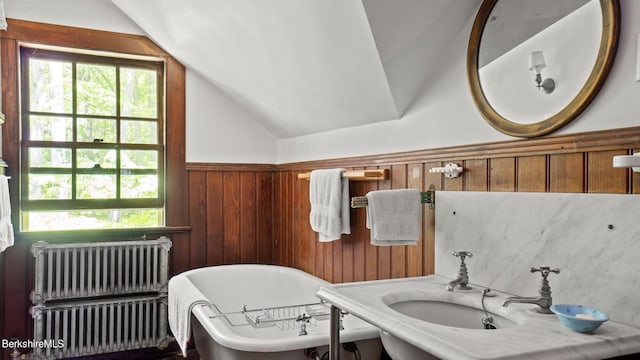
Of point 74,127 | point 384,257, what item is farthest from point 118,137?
point 384,257

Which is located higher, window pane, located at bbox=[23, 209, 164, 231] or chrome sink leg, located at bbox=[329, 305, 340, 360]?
window pane, located at bbox=[23, 209, 164, 231]

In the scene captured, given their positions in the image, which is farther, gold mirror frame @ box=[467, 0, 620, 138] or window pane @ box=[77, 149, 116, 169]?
window pane @ box=[77, 149, 116, 169]

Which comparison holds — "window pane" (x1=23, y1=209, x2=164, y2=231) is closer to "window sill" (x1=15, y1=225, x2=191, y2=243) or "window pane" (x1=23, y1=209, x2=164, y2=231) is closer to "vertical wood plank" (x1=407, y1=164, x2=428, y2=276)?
"window sill" (x1=15, y1=225, x2=191, y2=243)

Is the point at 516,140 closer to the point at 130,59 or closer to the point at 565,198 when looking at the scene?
the point at 565,198

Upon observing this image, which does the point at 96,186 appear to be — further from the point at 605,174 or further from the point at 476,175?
the point at 605,174

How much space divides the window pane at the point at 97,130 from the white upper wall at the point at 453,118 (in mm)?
1228

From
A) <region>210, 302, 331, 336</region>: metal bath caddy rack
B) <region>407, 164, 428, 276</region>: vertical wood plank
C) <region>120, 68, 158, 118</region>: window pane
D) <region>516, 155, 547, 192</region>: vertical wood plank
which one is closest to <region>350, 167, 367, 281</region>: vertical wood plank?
<region>210, 302, 331, 336</region>: metal bath caddy rack

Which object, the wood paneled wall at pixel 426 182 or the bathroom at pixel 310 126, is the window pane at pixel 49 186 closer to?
the bathroom at pixel 310 126

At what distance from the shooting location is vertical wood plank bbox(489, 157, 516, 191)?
174 cm

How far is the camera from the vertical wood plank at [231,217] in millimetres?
3711

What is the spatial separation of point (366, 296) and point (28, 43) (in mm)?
2753

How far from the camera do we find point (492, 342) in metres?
1.10

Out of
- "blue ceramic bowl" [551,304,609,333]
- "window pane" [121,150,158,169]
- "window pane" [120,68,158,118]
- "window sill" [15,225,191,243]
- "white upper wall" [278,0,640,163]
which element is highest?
"window pane" [120,68,158,118]

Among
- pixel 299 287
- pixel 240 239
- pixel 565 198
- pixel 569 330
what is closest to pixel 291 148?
pixel 240 239
